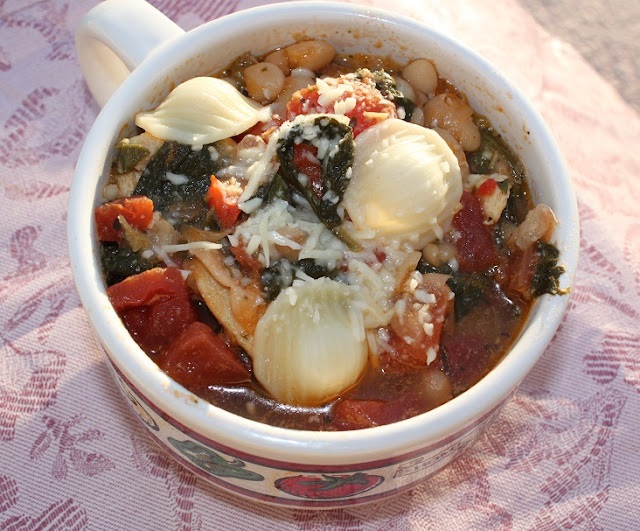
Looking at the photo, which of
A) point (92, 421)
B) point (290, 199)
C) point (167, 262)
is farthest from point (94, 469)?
point (290, 199)

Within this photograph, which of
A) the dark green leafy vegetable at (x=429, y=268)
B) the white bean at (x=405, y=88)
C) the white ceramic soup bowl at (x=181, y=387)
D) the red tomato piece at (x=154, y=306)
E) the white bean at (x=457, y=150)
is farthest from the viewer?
the white bean at (x=405, y=88)

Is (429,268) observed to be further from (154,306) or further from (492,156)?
(154,306)

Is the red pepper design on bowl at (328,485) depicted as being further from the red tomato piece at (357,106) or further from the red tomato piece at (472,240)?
the red tomato piece at (357,106)

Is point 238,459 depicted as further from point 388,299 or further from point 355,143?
point 355,143

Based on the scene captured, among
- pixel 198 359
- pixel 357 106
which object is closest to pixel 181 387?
pixel 198 359

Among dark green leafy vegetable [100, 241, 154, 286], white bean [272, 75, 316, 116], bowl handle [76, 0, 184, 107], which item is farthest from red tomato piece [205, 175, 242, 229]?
bowl handle [76, 0, 184, 107]

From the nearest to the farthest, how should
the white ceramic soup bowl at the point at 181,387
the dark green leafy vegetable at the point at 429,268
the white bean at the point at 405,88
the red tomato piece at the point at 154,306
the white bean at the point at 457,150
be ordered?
the white ceramic soup bowl at the point at 181,387
the red tomato piece at the point at 154,306
the dark green leafy vegetable at the point at 429,268
the white bean at the point at 457,150
the white bean at the point at 405,88

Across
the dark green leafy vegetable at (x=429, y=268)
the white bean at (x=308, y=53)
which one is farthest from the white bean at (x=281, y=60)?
the dark green leafy vegetable at (x=429, y=268)
